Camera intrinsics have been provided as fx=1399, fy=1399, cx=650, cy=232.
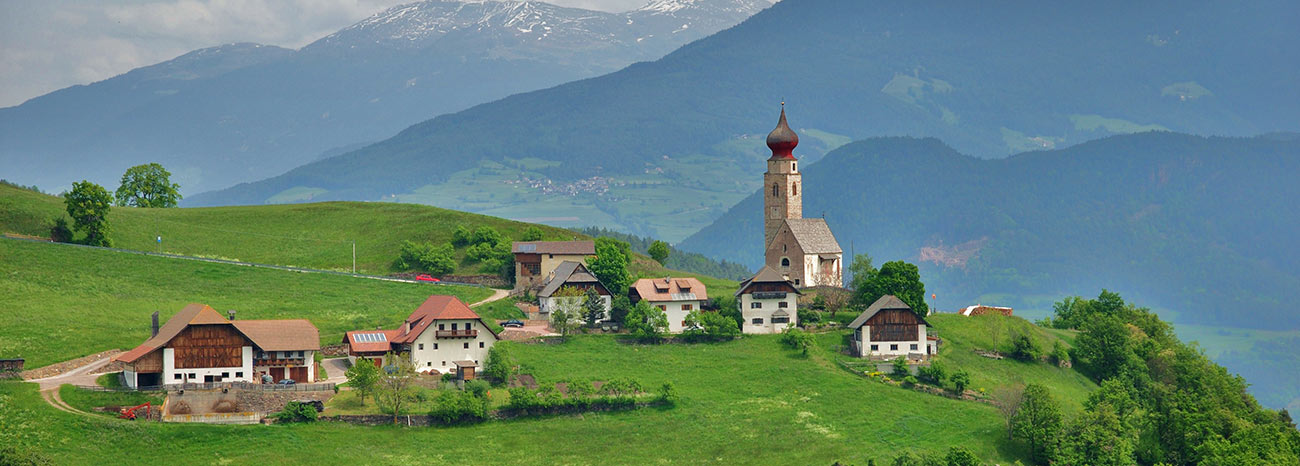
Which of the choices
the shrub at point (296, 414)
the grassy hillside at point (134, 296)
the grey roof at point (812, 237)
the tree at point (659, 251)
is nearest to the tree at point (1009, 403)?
the grey roof at point (812, 237)

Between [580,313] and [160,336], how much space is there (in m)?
35.7

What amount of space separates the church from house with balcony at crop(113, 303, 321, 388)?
5389 centimetres

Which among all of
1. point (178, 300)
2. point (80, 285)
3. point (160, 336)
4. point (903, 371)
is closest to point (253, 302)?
point (178, 300)

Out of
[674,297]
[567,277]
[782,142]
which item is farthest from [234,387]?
[782,142]

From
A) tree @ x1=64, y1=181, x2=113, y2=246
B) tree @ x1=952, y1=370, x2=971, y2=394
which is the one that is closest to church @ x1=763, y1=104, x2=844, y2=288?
tree @ x1=952, y1=370, x2=971, y2=394

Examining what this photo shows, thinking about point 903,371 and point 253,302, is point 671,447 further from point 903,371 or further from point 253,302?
point 253,302

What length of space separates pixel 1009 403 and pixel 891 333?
1570cm

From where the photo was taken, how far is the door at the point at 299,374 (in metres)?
98.7

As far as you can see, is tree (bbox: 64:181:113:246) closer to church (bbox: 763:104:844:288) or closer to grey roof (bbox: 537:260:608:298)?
grey roof (bbox: 537:260:608:298)

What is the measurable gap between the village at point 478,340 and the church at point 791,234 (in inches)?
10.5

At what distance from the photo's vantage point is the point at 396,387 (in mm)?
94812

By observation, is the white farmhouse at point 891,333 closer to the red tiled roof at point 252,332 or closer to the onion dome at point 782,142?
the onion dome at point 782,142

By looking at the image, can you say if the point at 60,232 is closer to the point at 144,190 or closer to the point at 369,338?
the point at 144,190

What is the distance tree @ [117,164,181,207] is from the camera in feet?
633
